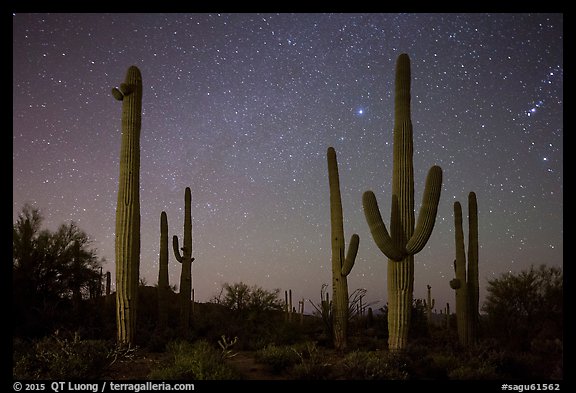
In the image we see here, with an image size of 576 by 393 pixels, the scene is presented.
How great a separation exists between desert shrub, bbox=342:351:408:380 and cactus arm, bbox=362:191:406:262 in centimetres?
233

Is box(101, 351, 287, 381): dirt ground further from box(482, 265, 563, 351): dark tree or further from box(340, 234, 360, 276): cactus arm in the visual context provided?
box(482, 265, 563, 351): dark tree

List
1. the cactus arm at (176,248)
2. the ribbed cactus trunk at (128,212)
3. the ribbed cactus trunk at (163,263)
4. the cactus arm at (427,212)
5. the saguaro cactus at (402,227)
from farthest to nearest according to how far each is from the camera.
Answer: the cactus arm at (176,248) → the ribbed cactus trunk at (163,263) → the ribbed cactus trunk at (128,212) → the saguaro cactus at (402,227) → the cactus arm at (427,212)

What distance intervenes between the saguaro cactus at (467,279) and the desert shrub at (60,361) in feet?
35.3

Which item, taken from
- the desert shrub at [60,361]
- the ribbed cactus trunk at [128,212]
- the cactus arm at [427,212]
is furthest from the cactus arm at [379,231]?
the desert shrub at [60,361]

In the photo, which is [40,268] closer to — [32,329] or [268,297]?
[32,329]

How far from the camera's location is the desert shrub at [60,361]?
8.78m

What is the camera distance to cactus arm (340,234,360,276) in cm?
1483

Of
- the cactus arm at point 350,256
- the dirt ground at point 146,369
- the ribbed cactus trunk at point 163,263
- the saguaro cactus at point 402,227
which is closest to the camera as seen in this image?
the dirt ground at point 146,369

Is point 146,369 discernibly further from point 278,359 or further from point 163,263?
point 163,263

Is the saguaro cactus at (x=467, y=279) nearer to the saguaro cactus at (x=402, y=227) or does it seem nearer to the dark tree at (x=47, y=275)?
the saguaro cactus at (x=402, y=227)
